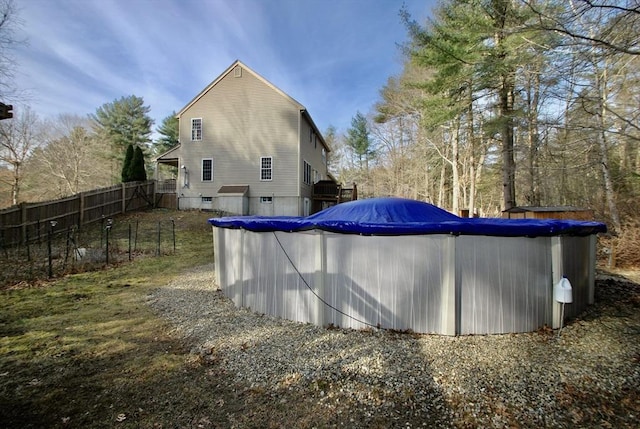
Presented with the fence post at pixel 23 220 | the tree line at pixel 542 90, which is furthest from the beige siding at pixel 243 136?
the fence post at pixel 23 220

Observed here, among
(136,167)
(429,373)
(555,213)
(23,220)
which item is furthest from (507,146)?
(136,167)

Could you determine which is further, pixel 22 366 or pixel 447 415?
pixel 22 366

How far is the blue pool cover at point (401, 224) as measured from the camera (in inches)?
147

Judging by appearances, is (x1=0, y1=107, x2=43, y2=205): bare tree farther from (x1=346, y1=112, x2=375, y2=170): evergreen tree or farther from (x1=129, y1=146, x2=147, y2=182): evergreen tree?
(x1=346, y1=112, x2=375, y2=170): evergreen tree

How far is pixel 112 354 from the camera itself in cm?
352

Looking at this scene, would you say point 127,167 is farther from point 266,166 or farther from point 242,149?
point 266,166

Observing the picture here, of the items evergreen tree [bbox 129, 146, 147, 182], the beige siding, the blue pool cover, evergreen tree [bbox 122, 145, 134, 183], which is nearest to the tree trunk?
the blue pool cover

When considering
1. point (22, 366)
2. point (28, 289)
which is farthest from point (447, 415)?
point (28, 289)

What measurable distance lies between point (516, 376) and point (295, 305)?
2.90m

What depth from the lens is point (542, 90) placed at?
884cm

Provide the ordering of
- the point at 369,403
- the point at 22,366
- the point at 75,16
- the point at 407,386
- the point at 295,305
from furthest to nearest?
the point at 75,16 < the point at 295,305 < the point at 22,366 < the point at 407,386 < the point at 369,403

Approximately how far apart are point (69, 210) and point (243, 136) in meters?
9.61

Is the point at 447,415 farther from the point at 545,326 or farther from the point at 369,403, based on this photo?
the point at 545,326

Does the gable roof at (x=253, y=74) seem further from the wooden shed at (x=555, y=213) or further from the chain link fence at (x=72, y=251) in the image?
the wooden shed at (x=555, y=213)
